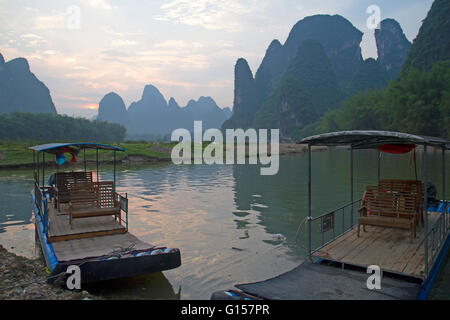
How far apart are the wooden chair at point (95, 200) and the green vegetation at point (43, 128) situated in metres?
61.1

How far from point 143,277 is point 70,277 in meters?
1.56

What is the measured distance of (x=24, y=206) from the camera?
14.2 meters

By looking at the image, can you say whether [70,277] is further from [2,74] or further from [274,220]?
[2,74]

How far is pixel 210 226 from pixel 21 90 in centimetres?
18265

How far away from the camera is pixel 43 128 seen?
7438cm

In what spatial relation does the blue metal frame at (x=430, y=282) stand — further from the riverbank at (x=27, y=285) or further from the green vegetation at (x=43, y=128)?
the green vegetation at (x=43, y=128)

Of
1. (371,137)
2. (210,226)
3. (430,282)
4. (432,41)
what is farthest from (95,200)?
(432,41)

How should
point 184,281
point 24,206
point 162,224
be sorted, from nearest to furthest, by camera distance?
point 184,281, point 162,224, point 24,206

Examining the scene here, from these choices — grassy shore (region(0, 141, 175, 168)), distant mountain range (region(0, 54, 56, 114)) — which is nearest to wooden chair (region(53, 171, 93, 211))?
grassy shore (region(0, 141, 175, 168))

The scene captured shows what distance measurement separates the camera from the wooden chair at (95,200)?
337 inches

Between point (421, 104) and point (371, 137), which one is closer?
point (371, 137)

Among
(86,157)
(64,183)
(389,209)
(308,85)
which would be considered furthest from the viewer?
(308,85)

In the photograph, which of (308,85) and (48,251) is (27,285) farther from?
(308,85)
